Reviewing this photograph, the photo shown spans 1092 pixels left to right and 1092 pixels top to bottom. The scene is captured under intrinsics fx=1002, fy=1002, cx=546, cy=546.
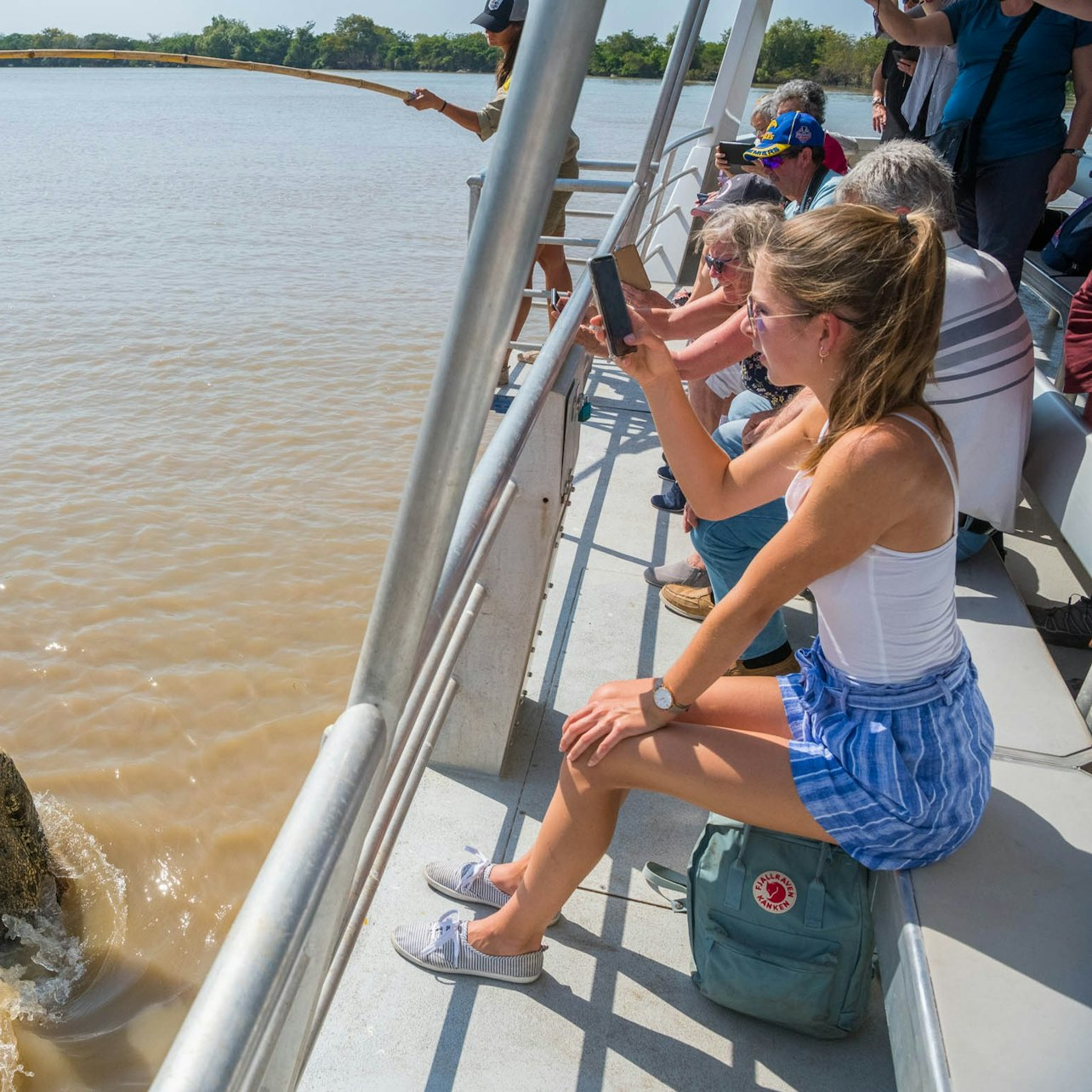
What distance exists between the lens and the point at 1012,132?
375 centimetres

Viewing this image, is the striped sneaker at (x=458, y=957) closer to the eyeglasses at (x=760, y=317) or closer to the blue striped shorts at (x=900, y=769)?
the blue striped shorts at (x=900, y=769)

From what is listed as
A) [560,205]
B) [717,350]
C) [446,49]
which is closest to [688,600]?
[717,350]

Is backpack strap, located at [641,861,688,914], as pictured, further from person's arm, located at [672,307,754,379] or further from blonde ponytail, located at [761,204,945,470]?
person's arm, located at [672,307,754,379]

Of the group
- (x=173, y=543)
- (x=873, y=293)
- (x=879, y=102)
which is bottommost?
(x=173, y=543)

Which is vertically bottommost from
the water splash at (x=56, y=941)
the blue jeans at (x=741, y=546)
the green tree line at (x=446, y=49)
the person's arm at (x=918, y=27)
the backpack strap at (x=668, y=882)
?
the water splash at (x=56, y=941)

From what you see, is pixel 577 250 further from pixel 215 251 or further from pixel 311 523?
pixel 311 523

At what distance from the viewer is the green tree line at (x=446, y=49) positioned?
19781 millimetres

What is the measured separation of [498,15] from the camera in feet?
16.8

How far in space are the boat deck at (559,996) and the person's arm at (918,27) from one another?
2419mm

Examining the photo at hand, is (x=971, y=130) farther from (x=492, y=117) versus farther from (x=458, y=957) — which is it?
(x=458, y=957)

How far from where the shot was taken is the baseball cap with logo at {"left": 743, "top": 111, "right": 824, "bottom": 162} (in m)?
3.79

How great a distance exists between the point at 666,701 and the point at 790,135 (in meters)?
2.79

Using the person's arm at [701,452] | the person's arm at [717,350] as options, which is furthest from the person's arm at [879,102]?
the person's arm at [701,452]

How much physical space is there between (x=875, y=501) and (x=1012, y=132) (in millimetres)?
2829
